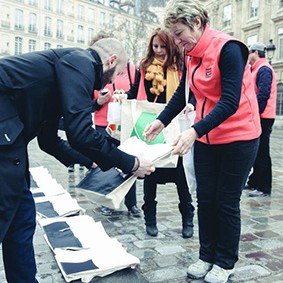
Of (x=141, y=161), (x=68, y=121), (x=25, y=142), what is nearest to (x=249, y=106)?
(x=141, y=161)

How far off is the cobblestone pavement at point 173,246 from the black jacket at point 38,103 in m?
1.25

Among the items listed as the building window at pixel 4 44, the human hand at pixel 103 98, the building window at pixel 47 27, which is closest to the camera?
the human hand at pixel 103 98

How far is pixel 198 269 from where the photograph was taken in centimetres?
310

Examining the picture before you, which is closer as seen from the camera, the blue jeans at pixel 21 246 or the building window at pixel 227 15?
the blue jeans at pixel 21 246

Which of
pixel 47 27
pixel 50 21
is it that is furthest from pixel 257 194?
pixel 50 21

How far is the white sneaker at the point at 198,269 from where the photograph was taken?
10.1ft

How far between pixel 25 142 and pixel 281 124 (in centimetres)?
3043

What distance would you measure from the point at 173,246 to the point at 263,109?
2.88 metres

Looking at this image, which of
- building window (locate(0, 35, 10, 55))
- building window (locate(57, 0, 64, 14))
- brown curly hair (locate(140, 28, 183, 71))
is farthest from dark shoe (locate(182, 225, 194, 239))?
building window (locate(57, 0, 64, 14))

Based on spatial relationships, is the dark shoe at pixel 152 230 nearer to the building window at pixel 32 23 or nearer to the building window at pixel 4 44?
the building window at pixel 4 44

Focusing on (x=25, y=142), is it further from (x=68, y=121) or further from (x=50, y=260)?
(x=50, y=260)

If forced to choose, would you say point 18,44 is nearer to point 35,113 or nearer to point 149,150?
point 149,150

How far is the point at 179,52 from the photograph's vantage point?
13.0 ft

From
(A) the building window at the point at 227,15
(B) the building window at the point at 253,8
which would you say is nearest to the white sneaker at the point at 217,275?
(B) the building window at the point at 253,8
